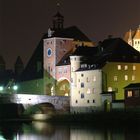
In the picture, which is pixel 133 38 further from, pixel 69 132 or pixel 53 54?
pixel 69 132

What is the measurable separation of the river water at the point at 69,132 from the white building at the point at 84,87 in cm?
1322

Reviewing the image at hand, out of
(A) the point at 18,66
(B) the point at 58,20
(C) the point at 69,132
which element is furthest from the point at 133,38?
(C) the point at 69,132

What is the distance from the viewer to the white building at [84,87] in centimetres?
10542

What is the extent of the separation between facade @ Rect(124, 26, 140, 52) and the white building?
21.0 meters

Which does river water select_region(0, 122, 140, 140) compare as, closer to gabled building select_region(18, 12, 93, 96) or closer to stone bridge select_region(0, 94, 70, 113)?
stone bridge select_region(0, 94, 70, 113)

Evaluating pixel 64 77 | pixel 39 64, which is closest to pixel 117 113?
pixel 64 77

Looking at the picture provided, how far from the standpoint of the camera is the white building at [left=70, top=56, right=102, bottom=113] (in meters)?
105

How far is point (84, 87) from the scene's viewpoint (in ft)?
355

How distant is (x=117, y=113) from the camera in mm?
92750

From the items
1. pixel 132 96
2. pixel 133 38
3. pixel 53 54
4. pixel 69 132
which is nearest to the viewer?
pixel 69 132

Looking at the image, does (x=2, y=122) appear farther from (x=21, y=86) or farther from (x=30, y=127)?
(x=21, y=86)

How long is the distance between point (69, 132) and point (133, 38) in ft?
167

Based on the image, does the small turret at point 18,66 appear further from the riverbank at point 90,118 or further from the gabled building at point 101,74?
the riverbank at point 90,118

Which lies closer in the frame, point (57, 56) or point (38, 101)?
point (38, 101)
